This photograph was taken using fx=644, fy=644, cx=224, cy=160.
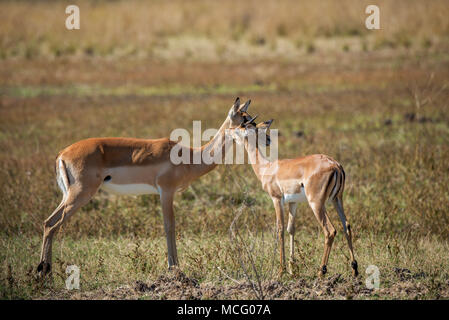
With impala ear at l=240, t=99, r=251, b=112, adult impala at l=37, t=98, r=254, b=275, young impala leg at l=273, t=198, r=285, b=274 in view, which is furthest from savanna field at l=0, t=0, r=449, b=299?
impala ear at l=240, t=99, r=251, b=112

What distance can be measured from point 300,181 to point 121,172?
2044 mm

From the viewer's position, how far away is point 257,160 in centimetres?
784

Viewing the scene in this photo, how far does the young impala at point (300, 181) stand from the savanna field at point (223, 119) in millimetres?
420

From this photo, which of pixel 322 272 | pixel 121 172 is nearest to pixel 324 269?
pixel 322 272

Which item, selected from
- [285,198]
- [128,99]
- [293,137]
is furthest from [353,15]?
[285,198]

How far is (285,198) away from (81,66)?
2010cm

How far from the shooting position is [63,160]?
7238 mm

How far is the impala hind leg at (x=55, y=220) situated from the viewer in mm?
6965

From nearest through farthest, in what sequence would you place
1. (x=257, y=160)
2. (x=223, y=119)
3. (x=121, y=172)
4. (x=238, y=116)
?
(x=121, y=172), (x=238, y=116), (x=257, y=160), (x=223, y=119)

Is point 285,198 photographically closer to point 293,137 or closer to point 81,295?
point 81,295

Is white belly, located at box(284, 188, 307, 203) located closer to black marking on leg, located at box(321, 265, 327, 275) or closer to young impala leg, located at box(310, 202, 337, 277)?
young impala leg, located at box(310, 202, 337, 277)

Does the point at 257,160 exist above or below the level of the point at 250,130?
below

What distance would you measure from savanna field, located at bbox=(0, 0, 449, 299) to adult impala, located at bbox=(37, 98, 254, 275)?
1.73 ft

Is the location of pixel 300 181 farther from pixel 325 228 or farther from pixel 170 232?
pixel 170 232
